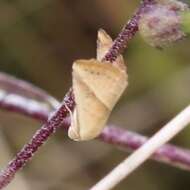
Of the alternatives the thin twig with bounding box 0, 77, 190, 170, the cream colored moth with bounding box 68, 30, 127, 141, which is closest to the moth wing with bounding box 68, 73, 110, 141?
the cream colored moth with bounding box 68, 30, 127, 141

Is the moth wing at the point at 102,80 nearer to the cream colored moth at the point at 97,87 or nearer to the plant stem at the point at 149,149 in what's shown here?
the cream colored moth at the point at 97,87

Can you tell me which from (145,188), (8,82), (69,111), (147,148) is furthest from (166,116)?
(69,111)

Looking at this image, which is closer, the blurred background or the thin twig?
the thin twig

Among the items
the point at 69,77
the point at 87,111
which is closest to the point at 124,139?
the point at 87,111

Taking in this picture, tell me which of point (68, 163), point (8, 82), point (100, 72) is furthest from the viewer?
point (68, 163)

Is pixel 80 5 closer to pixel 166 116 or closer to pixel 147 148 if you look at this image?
pixel 166 116

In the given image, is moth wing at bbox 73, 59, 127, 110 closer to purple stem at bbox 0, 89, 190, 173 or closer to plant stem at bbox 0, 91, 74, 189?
plant stem at bbox 0, 91, 74, 189

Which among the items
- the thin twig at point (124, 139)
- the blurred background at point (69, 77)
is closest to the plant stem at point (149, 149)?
the thin twig at point (124, 139)
